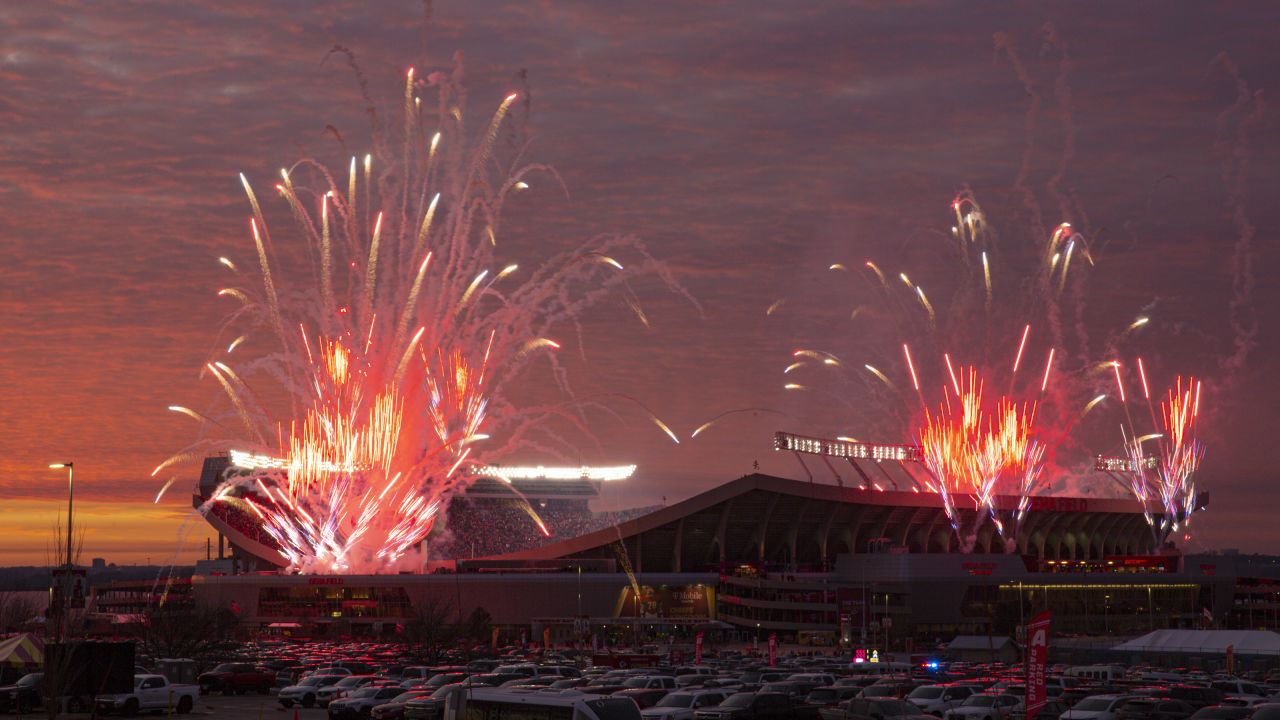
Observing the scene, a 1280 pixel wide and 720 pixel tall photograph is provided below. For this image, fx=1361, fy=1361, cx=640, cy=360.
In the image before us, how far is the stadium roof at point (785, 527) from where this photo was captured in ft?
457

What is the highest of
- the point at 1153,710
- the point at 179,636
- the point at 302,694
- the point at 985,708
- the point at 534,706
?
the point at 534,706

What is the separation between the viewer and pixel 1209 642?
83.9m

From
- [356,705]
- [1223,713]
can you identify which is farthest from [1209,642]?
[356,705]

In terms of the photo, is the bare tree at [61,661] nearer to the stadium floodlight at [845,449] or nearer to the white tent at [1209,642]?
the white tent at [1209,642]

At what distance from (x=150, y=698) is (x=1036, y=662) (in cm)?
3916

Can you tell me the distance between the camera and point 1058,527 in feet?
552

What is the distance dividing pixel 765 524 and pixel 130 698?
317 ft

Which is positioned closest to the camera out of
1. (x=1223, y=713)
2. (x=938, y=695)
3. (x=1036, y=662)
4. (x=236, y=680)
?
(x=1036, y=662)

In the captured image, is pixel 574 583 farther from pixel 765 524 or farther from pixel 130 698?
pixel 130 698

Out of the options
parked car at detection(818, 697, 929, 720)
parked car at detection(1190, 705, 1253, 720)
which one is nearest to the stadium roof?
parked car at detection(818, 697, 929, 720)

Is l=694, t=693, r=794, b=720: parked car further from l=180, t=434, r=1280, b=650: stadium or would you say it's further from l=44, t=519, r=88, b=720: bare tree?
l=180, t=434, r=1280, b=650: stadium

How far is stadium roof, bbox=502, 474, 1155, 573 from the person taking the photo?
139375 millimetres

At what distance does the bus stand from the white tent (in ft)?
191

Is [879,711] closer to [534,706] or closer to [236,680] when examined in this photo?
[534,706]
